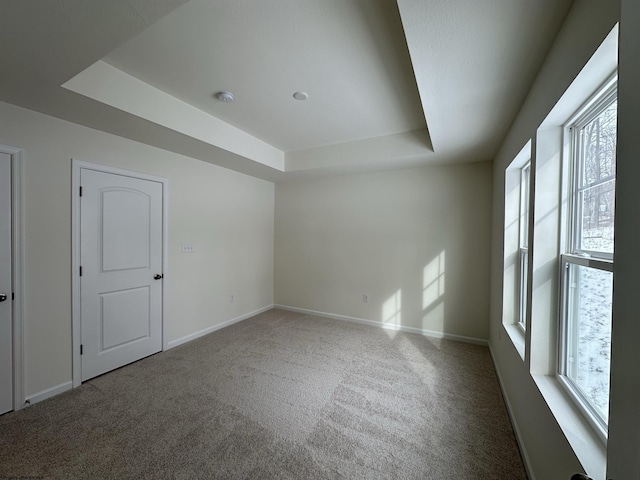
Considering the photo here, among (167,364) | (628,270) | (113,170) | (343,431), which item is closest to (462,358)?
(343,431)

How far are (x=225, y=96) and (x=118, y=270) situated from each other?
2.06 meters

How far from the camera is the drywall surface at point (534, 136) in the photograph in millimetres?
1028

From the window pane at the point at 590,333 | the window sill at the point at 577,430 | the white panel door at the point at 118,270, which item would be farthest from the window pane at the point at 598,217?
the white panel door at the point at 118,270

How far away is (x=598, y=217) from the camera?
1.23m

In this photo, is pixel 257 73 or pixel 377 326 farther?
pixel 377 326

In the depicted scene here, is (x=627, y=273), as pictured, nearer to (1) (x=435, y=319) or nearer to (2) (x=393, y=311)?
A: (1) (x=435, y=319)

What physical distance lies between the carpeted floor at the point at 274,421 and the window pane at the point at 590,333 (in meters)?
0.77

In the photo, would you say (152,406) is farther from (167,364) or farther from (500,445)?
(500,445)

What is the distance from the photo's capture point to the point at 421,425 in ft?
6.55

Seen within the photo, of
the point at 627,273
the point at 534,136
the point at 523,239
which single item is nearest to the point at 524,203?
the point at 523,239

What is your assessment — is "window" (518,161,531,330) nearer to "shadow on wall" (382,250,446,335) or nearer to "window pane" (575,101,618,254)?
"window pane" (575,101,618,254)

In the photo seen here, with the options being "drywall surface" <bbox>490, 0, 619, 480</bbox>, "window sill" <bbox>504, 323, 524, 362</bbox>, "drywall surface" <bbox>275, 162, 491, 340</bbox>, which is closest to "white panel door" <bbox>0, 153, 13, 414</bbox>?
"drywall surface" <bbox>275, 162, 491, 340</bbox>

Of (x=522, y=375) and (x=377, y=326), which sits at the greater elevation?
(x=522, y=375)

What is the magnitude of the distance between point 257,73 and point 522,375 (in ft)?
9.51
